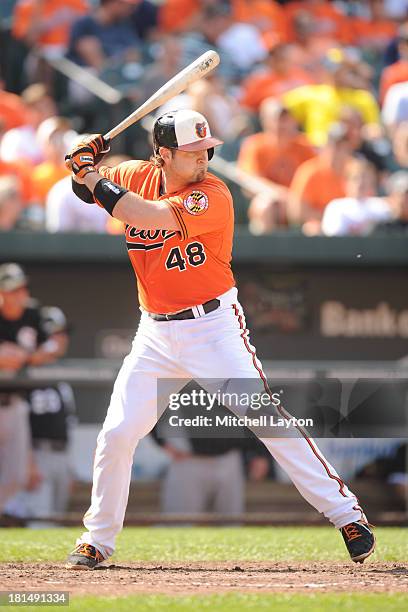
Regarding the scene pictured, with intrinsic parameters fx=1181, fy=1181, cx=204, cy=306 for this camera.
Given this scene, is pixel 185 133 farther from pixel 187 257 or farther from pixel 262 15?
pixel 262 15

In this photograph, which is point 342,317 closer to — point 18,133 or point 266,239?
point 266,239

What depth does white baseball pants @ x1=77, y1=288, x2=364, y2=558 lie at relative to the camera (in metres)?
4.75

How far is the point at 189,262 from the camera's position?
4.85 m

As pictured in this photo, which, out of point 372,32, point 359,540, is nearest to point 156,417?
point 359,540

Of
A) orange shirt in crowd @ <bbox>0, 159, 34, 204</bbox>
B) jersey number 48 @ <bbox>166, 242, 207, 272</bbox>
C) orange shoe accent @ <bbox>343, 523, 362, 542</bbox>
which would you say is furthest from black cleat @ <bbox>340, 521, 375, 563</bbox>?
orange shirt in crowd @ <bbox>0, 159, 34, 204</bbox>

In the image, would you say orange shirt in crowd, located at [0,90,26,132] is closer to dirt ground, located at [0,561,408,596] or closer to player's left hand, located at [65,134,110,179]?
player's left hand, located at [65,134,110,179]

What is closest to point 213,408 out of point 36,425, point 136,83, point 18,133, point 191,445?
point 191,445

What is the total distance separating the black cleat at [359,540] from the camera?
4.78 m

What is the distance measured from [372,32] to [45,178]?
Result: 5.76 meters

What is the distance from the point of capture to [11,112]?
1019 centimetres

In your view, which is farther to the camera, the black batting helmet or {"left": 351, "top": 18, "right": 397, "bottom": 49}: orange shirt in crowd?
{"left": 351, "top": 18, "right": 397, "bottom": 49}: orange shirt in crowd

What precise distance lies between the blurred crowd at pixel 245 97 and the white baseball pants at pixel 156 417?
12.7ft

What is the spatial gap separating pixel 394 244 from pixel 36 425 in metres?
2.89

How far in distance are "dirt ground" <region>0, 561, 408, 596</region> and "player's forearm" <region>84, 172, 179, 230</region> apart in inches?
54.0
